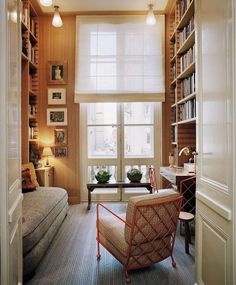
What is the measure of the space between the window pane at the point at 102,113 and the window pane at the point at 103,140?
0.45 ft

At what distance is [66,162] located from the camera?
16.0 feet

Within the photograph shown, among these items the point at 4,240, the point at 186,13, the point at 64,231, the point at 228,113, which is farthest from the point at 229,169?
the point at 186,13

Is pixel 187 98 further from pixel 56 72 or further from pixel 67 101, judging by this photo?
pixel 56 72

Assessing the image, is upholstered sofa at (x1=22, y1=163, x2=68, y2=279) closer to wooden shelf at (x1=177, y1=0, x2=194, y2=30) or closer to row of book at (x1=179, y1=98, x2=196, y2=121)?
row of book at (x1=179, y1=98, x2=196, y2=121)

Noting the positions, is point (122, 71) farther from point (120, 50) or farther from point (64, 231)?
point (64, 231)

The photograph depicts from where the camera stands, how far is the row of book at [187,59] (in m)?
3.54

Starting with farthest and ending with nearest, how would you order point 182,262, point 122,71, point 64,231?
point 122,71, point 64,231, point 182,262

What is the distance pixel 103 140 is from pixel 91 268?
113 inches

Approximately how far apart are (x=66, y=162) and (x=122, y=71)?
202cm

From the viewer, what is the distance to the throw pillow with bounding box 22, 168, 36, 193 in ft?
11.7

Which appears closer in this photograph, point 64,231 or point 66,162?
point 64,231

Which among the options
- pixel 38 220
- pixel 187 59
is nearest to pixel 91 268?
pixel 38 220

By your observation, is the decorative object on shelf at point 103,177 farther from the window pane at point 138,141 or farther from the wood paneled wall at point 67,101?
the window pane at point 138,141

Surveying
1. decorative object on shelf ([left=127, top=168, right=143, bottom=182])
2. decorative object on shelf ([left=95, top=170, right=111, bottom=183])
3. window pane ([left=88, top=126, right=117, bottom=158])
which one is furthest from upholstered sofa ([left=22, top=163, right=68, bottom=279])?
window pane ([left=88, top=126, right=117, bottom=158])
